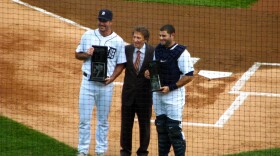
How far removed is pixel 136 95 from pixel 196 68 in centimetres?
420

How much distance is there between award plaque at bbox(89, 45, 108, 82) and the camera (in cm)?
1125

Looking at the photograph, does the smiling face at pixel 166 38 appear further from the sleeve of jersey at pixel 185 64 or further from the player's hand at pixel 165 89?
the player's hand at pixel 165 89

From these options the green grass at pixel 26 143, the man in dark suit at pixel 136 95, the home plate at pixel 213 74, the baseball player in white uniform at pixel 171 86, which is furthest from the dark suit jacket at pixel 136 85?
the home plate at pixel 213 74

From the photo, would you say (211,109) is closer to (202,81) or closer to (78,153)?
(202,81)

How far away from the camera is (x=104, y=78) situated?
11273 millimetres

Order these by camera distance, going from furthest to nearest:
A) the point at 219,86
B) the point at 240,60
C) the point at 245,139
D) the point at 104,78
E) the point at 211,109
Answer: the point at 240,60 → the point at 219,86 → the point at 211,109 → the point at 245,139 → the point at 104,78

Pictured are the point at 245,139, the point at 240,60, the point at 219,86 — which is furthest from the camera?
the point at 240,60

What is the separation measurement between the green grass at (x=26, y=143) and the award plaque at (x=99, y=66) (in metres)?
1.31

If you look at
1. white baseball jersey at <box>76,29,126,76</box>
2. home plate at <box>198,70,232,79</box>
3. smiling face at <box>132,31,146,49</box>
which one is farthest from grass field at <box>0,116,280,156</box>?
home plate at <box>198,70,232,79</box>

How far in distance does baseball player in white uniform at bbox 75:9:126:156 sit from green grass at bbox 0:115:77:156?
1.87ft

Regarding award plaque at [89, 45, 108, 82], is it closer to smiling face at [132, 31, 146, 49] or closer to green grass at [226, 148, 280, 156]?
smiling face at [132, 31, 146, 49]

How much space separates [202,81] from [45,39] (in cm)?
352

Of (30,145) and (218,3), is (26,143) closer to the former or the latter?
(30,145)

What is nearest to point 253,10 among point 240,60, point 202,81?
point 240,60
